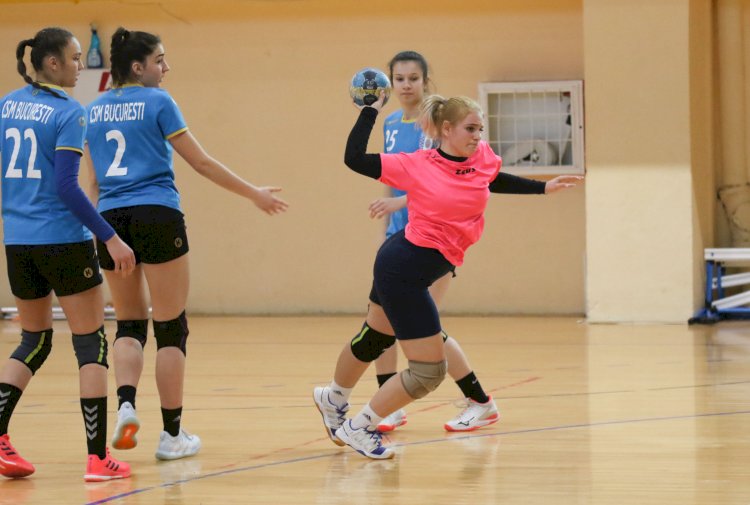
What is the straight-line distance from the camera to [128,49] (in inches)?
176

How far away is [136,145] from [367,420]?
1316mm

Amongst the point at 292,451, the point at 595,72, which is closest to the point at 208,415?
the point at 292,451

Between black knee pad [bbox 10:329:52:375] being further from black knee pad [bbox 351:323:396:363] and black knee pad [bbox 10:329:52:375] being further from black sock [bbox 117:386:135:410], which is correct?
black knee pad [bbox 351:323:396:363]

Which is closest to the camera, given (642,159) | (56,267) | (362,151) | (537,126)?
(56,267)

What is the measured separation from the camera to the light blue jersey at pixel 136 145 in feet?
14.3

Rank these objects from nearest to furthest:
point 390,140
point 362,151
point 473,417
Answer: point 362,151, point 473,417, point 390,140

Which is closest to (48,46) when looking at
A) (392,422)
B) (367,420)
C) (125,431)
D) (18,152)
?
(18,152)

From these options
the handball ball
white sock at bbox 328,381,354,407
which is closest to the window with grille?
white sock at bbox 328,381,354,407

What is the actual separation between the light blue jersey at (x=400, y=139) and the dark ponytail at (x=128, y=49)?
1.17 metres

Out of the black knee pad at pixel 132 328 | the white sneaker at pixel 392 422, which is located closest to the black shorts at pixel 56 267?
the black knee pad at pixel 132 328

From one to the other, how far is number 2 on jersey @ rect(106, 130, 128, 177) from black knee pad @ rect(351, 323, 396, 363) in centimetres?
110

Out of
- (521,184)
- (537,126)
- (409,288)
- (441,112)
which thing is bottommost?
(409,288)

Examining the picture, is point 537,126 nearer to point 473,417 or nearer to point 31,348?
point 473,417

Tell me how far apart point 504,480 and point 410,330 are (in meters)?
0.61
